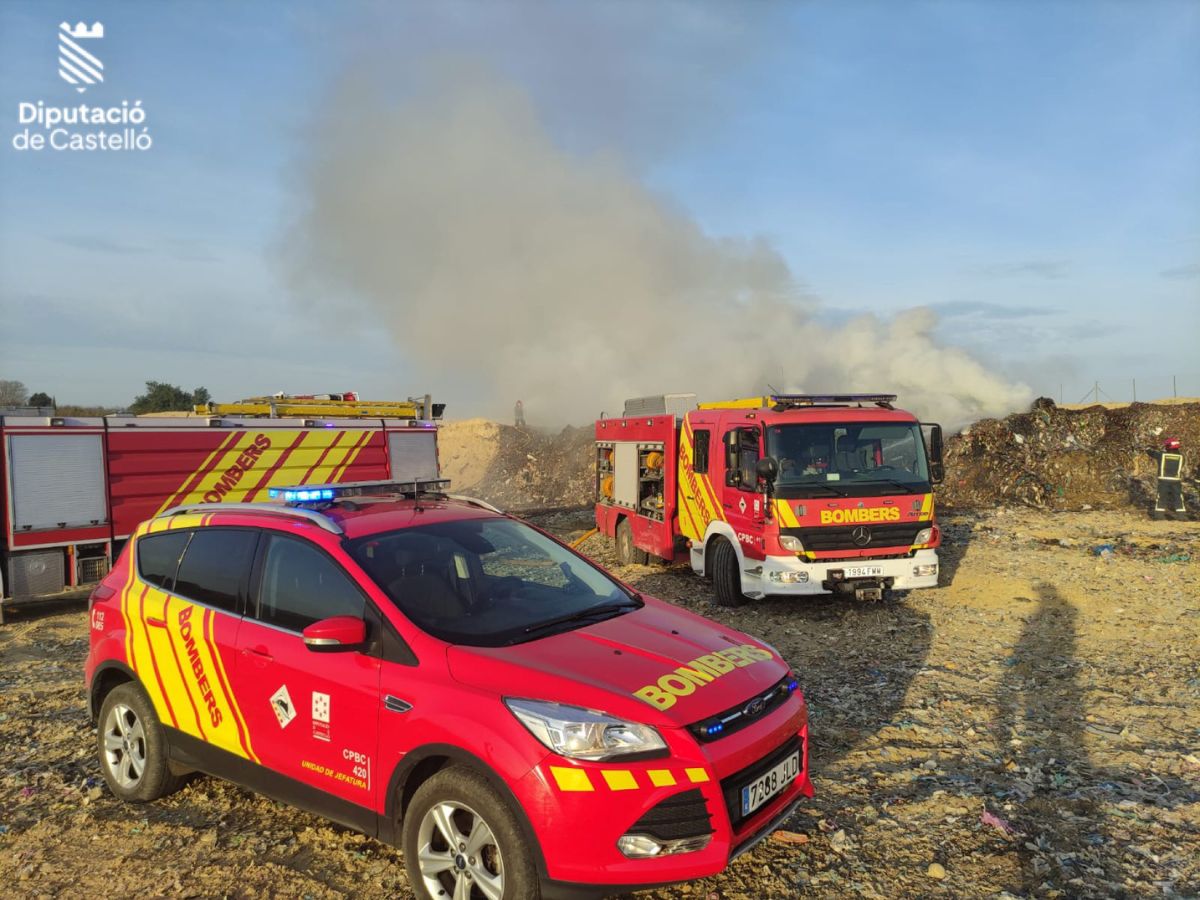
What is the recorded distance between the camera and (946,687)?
6.57 m

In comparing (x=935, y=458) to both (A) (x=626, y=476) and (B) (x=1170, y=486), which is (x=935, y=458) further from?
(B) (x=1170, y=486)

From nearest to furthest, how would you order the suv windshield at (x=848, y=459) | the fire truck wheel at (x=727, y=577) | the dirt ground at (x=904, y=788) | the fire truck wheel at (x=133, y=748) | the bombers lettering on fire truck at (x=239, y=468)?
the dirt ground at (x=904, y=788), the fire truck wheel at (x=133, y=748), the suv windshield at (x=848, y=459), the fire truck wheel at (x=727, y=577), the bombers lettering on fire truck at (x=239, y=468)

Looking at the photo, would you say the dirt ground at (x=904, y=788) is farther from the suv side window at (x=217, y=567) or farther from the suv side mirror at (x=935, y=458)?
the suv side mirror at (x=935, y=458)

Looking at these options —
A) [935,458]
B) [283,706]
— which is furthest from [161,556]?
[935,458]

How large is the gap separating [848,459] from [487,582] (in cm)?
606

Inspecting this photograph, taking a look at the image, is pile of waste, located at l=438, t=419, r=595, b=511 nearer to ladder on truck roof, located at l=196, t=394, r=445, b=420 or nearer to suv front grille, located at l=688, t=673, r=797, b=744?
ladder on truck roof, located at l=196, t=394, r=445, b=420

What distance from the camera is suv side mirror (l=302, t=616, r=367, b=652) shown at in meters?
3.29

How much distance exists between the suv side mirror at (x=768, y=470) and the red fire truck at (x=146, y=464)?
300 inches

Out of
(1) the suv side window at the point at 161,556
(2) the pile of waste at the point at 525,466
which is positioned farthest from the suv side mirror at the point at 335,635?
(2) the pile of waste at the point at 525,466

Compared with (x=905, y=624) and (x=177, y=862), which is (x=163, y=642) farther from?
(x=905, y=624)

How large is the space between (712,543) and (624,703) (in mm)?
7270

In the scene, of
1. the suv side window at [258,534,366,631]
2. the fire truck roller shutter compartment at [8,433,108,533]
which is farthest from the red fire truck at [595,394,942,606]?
the fire truck roller shutter compartment at [8,433,108,533]

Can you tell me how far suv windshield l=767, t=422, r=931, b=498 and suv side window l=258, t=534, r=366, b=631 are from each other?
5.93m

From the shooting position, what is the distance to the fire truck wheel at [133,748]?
4.32 m
